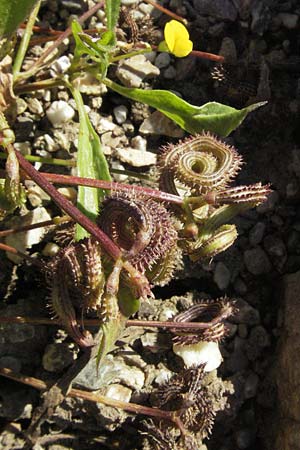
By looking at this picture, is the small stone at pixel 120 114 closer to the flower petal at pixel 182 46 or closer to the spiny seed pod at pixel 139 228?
the flower petal at pixel 182 46

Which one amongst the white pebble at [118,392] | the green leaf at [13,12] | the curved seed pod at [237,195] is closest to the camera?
the curved seed pod at [237,195]

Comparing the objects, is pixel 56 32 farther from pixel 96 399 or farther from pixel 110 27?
pixel 96 399

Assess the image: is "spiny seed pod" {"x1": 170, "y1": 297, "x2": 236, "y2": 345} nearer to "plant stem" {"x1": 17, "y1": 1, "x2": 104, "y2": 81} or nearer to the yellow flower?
the yellow flower

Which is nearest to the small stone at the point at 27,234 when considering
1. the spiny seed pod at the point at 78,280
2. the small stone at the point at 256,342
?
the spiny seed pod at the point at 78,280

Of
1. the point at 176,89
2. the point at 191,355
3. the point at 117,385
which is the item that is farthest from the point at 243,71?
the point at 117,385

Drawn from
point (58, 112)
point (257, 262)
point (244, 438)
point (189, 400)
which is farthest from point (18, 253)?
point (244, 438)

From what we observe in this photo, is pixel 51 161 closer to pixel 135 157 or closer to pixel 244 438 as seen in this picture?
pixel 135 157

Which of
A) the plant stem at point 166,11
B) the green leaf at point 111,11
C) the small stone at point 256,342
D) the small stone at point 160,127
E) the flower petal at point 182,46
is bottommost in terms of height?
→ the small stone at point 256,342
